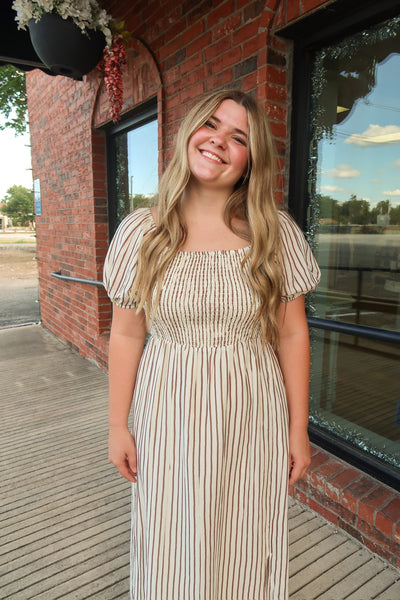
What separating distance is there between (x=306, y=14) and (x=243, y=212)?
3.96 feet

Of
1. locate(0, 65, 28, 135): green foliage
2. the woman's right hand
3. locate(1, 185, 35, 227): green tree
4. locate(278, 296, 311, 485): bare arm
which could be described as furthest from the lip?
locate(1, 185, 35, 227): green tree

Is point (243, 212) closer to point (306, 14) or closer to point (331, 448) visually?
point (306, 14)

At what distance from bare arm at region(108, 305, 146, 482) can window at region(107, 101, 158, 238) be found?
2.23 m

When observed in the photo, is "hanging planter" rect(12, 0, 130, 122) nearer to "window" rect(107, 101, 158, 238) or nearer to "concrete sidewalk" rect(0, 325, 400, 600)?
"window" rect(107, 101, 158, 238)

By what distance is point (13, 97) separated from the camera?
33.2 feet

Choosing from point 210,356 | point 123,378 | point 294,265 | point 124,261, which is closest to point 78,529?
point 123,378

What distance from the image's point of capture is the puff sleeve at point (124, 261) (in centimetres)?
119

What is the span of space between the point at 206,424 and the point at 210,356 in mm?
192

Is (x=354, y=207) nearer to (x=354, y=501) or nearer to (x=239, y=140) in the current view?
(x=239, y=140)

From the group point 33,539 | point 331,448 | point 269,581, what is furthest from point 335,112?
point 33,539

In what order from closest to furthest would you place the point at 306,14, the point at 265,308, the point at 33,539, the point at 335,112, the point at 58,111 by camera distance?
the point at 265,308 < the point at 306,14 < the point at 33,539 < the point at 335,112 < the point at 58,111

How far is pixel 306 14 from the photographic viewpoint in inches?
73.2

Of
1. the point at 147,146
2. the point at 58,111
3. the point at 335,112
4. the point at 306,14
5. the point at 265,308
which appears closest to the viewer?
the point at 265,308

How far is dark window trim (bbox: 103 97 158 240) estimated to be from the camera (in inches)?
128
